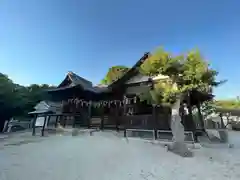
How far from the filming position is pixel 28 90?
81.2 ft

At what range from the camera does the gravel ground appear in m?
5.62

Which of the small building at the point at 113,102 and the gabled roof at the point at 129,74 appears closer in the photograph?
the small building at the point at 113,102

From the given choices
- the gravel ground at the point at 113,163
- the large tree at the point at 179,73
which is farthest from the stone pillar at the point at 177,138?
the large tree at the point at 179,73

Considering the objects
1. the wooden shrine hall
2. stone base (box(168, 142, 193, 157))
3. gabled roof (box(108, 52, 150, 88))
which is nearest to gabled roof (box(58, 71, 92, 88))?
the wooden shrine hall

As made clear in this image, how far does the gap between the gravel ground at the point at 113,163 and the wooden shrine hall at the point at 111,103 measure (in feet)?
11.8

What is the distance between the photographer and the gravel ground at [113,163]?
5.62 meters

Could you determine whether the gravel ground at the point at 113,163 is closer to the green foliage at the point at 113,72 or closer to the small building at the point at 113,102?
the small building at the point at 113,102

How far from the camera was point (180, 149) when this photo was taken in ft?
27.2

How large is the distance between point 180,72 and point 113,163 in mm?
5717

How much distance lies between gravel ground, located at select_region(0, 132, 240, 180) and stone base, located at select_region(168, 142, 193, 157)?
0.28 metres

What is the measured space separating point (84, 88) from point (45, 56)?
3293mm

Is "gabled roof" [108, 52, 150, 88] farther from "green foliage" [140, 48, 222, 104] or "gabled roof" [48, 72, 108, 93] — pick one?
"green foliage" [140, 48, 222, 104]

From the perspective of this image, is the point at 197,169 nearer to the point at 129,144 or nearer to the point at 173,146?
the point at 173,146

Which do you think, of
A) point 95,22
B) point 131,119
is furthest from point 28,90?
point 131,119
